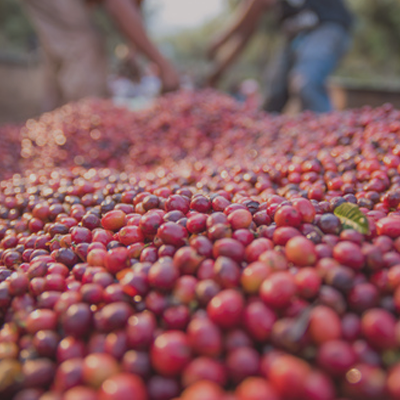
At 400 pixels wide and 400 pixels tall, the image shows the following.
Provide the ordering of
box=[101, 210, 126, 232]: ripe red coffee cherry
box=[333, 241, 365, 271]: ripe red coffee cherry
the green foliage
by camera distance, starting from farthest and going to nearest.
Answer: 1. the green foliage
2. box=[101, 210, 126, 232]: ripe red coffee cherry
3. box=[333, 241, 365, 271]: ripe red coffee cherry

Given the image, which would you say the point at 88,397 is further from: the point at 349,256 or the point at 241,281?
the point at 349,256

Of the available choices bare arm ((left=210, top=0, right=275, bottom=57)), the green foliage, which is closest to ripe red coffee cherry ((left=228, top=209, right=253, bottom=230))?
bare arm ((left=210, top=0, right=275, bottom=57))

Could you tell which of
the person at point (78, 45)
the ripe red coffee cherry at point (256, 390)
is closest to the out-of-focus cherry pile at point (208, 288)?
the ripe red coffee cherry at point (256, 390)

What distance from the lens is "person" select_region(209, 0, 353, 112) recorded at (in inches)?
198

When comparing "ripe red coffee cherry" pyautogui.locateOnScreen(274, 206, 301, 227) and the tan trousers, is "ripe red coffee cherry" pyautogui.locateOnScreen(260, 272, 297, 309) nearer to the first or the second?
"ripe red coffee cherry" pyautogui.locateOnScreen(274, 206, 301, 227)

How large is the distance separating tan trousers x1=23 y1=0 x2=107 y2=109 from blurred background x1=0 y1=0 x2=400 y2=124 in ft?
2.12

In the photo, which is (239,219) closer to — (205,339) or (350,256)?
(350,256)

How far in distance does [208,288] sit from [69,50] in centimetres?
598

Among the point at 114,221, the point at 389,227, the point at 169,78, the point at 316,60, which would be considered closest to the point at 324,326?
the point at 389,227

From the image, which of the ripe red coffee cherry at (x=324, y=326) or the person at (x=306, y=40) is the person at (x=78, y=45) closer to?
the person at (x=306, y=40)

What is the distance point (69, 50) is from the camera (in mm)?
5902

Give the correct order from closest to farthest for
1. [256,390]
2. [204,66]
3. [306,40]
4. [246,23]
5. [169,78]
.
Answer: [256,390] → [169,78] → [306,40] → [246,23] → [204,66]

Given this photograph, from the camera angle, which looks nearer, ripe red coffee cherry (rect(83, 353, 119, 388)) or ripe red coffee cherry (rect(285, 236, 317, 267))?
ripe red coffee cherry (rect(83, 353, 119, 388))

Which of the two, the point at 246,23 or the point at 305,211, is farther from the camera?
the point at 246,23
